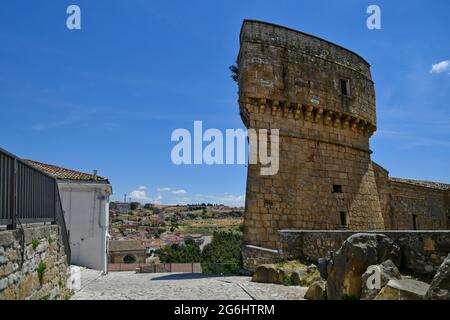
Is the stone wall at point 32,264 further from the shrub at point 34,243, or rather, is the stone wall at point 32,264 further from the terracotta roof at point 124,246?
the terracotta roof at point 124,246

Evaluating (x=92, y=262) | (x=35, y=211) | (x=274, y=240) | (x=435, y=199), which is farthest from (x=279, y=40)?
(x=435, y=199)

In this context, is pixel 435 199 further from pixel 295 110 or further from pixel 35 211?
pixel 35 211

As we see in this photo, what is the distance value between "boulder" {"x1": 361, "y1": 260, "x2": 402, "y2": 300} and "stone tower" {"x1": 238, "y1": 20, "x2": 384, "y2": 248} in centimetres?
698

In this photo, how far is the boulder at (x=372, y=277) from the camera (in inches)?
208

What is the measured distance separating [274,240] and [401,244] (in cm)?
646

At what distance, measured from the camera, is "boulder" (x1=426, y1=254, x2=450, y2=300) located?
406 centimetres

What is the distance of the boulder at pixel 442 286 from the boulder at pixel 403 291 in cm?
25

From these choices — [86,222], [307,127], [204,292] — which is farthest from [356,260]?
[86,222]

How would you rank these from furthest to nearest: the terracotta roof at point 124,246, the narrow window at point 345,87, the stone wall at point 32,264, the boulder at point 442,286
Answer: the terracotta roof at point 124,246
the narrow window at point 345,87
the boulder at point 442,286
the stone wall at point 32,264

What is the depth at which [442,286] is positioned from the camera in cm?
412

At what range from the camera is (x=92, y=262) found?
15508 millimetres

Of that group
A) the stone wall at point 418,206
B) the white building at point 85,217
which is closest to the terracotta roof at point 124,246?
the white building at point 85,217

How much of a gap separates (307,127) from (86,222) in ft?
34.7

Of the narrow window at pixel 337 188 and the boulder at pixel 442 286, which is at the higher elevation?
the narrow window at pixel 337 188
